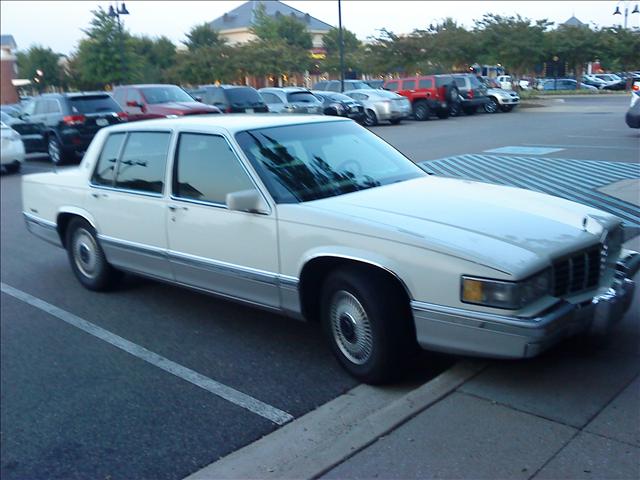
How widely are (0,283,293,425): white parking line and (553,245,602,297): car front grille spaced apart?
1725 mm

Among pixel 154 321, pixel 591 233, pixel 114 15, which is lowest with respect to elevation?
pixel 154 321

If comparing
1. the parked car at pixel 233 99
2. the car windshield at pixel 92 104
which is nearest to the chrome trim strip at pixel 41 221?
the car windshield at pixel 92 104

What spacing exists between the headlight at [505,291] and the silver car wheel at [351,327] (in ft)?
2.27

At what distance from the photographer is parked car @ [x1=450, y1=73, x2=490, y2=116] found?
93.8ft

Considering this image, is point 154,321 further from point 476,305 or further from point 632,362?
point 632,362

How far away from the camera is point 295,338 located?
17.5ft

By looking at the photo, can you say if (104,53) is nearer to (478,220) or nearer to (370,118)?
(370,118)

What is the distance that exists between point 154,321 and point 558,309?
355 centimetres

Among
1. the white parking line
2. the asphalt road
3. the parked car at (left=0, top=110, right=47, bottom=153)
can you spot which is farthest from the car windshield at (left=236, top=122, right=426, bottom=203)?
the parked car at (left=0, top=110, right=47, bottom=153)

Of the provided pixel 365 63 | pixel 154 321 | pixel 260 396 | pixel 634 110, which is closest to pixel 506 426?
pixel 260 396

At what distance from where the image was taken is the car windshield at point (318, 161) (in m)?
4.82

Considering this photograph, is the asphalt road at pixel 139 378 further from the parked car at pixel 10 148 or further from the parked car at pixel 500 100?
the parked car at pixel 500 100

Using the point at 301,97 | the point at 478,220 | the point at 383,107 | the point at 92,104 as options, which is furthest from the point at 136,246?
the point at 383,107

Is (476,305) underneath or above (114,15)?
underneath
